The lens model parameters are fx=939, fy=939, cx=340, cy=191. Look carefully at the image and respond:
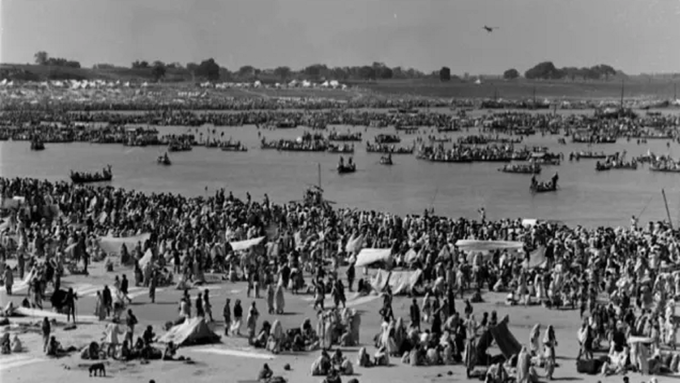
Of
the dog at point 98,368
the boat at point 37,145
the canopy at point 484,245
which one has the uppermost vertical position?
the canopy at point 484,245

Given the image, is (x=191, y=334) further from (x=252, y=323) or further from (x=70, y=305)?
(x=70, y=305)

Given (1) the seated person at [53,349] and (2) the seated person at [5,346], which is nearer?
(1) the seated person at [53,349]

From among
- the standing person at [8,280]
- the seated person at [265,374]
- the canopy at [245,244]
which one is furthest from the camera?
the canopy at [245,244]

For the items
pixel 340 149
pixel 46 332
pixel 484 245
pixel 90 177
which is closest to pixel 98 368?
pixel 46 332

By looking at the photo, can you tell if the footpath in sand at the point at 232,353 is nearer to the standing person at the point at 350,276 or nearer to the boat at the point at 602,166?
the standing person at the point at 350,276

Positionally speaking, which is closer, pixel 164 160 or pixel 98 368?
pixel 98 368

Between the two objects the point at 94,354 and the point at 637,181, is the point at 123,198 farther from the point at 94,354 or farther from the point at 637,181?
the point at 637,181

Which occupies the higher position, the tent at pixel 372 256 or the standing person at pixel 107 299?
the tent at pixel 372 256

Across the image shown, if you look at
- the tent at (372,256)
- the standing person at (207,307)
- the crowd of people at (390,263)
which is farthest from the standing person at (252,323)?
the tent at (372,256)
